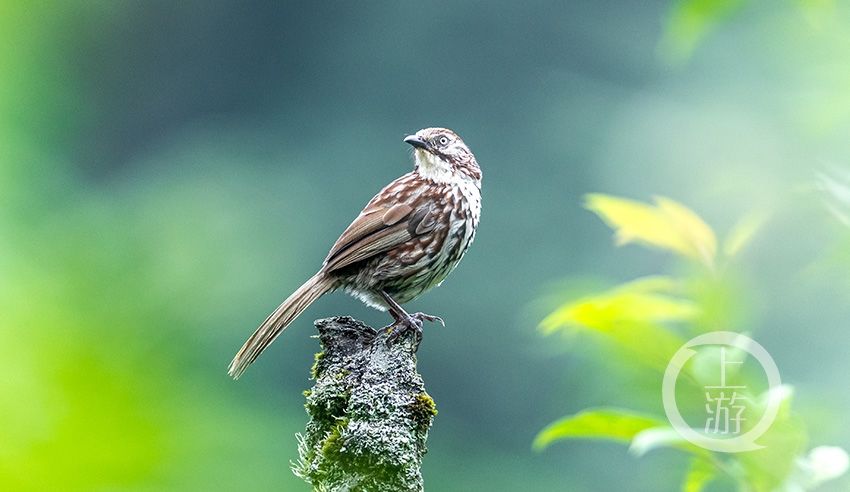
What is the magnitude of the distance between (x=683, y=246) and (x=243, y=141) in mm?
18486

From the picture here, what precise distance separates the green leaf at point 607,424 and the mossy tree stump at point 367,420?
82 cm

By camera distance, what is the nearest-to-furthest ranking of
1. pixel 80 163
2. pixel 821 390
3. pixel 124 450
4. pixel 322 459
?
pixel 821 390 → pixel 322 459 → pixel 124 450 → pixel 80 163

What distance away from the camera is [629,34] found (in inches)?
782

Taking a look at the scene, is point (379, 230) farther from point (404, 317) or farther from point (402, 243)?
point (404, 317)

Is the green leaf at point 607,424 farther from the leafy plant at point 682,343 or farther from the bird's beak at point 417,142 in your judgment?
the bird's beak at point 417,142

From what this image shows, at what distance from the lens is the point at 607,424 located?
6.31 feet

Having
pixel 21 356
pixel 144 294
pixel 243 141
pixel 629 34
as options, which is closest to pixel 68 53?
pixel 243 141

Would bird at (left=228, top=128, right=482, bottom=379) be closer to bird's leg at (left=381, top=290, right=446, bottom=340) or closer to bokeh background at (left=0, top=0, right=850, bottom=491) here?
bird's leg at (left=381, top=290, right=446, bottom=340)

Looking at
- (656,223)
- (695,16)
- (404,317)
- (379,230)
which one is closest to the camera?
(695,16)

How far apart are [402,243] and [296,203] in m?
13.7

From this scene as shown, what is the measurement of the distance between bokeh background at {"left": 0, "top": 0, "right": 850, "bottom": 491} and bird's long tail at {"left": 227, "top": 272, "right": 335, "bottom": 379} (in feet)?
13.4

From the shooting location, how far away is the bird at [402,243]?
4.57 m

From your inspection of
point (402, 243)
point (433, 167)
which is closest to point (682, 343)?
point (402, 243)

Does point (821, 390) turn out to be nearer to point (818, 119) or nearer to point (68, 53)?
point (818, 119)
